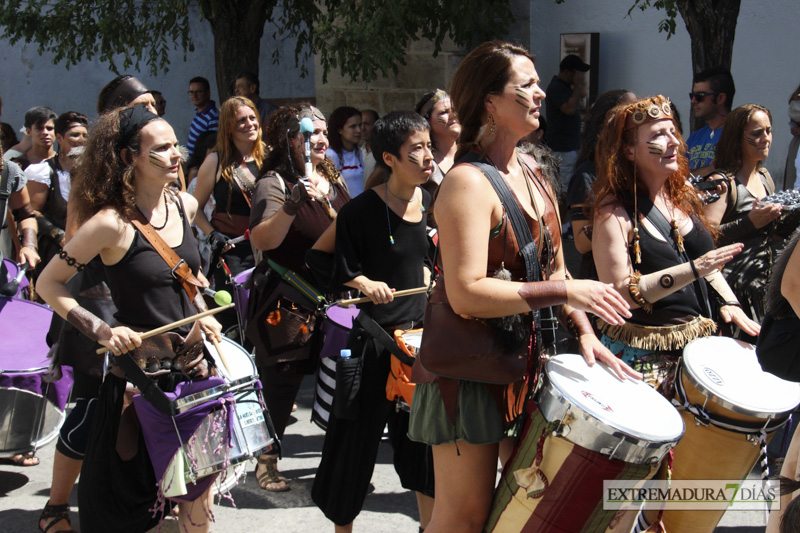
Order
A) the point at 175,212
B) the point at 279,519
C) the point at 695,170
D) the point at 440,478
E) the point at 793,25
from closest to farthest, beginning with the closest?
the point at 440,478 < the point at 175,212 < the point at 279,519 < the point at 695,170 < the point at 793,25

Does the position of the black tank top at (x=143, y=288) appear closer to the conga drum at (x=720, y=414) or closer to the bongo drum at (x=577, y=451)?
the bongo drum at (x=577, y=451)

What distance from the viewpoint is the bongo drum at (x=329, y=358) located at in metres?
4.30

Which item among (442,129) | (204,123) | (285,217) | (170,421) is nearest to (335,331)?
(285,217)

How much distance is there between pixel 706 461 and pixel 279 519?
2056 mm

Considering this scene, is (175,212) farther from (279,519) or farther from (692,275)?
(692,275)

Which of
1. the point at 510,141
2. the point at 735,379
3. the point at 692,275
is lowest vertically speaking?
the point at 735,379

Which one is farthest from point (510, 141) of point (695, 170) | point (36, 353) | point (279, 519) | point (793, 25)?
point (793, 25)

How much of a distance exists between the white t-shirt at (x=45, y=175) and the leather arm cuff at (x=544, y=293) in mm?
4435

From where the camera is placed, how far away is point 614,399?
2.62 m

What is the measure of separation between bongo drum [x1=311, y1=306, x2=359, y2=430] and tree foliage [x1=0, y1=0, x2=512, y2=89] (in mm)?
4033

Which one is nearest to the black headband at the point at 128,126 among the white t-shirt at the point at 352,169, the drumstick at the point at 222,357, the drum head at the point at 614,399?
the drumstick at the point at 222,357

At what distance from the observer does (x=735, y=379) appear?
124 inches

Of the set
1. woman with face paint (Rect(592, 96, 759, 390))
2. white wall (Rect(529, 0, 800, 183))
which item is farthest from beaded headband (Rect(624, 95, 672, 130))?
white wall (Rect(529, 0, 800, 183))

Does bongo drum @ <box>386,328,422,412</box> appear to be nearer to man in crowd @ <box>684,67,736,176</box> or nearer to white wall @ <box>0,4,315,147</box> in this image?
man in crowd @ <box>684,67,736,176</box>
